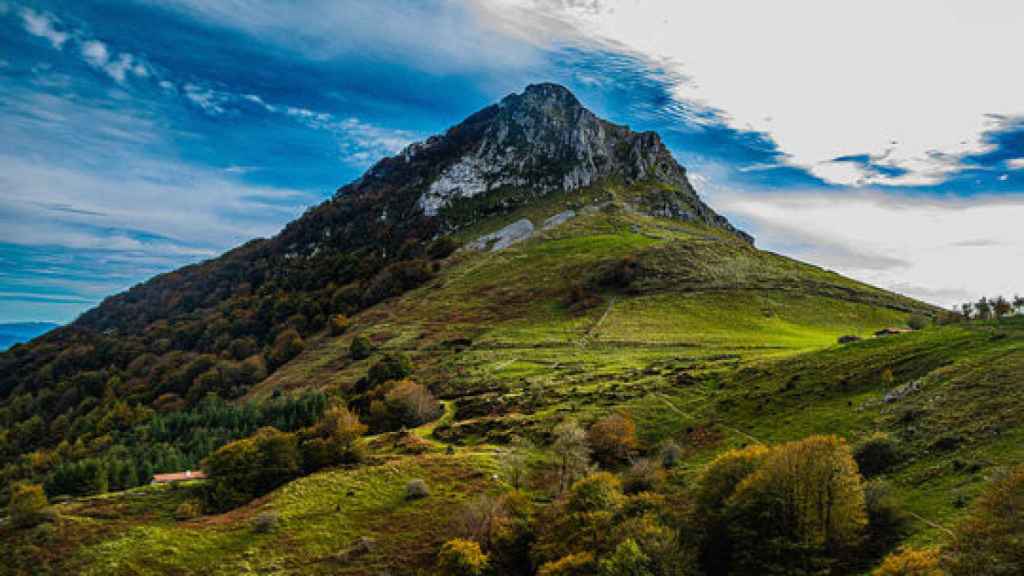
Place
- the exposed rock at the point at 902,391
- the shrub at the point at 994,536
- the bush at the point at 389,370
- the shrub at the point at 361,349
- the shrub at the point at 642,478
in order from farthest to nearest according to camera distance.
Answer: 1. the shrub at the point at 361,349
2. the bush at the point at 389,370
3. the exposed rock at the point at 902,391
4. the shrub at the point at 642,478
5. the shrub at the point at 994,536

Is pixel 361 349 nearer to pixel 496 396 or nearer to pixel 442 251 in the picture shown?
pixel 496 396

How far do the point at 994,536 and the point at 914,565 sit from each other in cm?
357

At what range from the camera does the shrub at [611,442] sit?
5606 centimetres

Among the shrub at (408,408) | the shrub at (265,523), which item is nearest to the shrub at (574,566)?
the shrub at (265,523)

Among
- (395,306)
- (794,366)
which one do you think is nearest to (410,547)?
(794,366)

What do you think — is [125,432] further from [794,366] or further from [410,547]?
[794,366]

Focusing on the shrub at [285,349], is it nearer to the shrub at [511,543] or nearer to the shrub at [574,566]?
the shrub at [511,543]

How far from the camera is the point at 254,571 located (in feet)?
144

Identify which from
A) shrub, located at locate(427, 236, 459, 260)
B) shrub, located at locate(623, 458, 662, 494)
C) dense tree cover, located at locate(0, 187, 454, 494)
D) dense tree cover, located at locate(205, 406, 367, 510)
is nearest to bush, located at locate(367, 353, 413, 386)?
dense tree cover, located at locate(0, 187, 454, 494)

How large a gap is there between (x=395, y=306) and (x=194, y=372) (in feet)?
205

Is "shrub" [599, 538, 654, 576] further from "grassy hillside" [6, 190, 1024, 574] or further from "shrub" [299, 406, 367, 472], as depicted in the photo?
"shrub" [299, 406, 367, 472]

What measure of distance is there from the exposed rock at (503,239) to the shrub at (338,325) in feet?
186

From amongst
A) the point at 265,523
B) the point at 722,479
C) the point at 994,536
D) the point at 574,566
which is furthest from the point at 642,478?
the point at 265,523

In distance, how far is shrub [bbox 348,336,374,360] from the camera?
394ft
